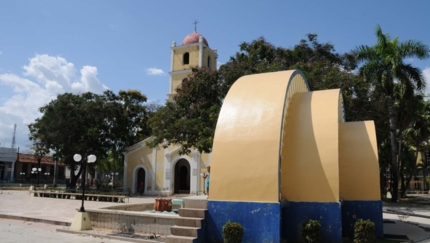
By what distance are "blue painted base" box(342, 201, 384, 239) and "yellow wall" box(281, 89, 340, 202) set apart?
7.00 ft

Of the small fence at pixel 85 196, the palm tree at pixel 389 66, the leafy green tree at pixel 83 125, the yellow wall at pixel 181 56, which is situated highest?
the yellow wall at pixel 181 56

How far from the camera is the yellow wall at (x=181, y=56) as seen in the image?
3844 centimetres

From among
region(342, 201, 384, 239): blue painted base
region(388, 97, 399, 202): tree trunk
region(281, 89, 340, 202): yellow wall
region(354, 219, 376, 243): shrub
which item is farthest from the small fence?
region(388, 97, 399, 202): tree trunk

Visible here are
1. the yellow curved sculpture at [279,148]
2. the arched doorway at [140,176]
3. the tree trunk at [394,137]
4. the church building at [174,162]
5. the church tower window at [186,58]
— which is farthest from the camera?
the church tower window at [186,58]

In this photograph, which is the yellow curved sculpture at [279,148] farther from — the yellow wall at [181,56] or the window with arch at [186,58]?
the window with arch at [186,58]

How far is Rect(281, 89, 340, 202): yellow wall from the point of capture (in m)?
9.00

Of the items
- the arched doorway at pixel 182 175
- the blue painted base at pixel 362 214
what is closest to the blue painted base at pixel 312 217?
the blue painted base at pixel 362 214

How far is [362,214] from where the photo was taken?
1046 cm

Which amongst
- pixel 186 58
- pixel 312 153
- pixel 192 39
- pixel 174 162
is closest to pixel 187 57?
pixel 186 58

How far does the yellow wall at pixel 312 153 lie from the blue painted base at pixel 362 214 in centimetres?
213

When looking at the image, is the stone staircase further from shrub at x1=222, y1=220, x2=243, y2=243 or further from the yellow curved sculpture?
shrub at x1=222, y1=220, x2=243, y2=243

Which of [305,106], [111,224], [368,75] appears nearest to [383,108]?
[368,75]

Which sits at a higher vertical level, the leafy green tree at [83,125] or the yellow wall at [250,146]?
the leafy green tree at [83,125]

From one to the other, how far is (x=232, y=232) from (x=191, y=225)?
1.30 meters
